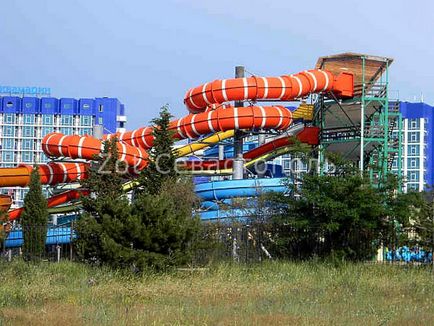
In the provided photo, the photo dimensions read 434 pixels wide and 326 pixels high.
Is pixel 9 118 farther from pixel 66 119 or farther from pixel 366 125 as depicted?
pixel 366 125

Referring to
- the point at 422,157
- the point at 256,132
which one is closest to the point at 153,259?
the point at 256,132

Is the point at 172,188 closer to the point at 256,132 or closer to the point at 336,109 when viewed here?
the point at 256,132

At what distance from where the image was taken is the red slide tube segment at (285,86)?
34.4 metres

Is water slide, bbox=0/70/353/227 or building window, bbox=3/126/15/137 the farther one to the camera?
building window, bbox=3/126/15/137

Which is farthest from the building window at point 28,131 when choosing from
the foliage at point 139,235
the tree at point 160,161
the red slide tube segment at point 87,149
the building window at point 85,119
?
the foliage at point 139,235

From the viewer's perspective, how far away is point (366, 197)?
21547mm

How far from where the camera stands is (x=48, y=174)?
123 feet

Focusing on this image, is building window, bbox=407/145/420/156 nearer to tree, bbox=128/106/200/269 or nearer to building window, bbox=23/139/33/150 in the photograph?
building window, bbox=23/139/33/150

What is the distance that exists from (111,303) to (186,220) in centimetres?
673

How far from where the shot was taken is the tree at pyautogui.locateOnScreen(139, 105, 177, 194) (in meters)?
30.4

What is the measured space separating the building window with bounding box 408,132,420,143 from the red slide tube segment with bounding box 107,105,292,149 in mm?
62852

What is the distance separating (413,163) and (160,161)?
6993 cm

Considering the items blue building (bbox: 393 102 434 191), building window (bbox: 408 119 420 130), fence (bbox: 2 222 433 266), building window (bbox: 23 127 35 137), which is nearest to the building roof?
fence (bbox: 2 222 433 266)

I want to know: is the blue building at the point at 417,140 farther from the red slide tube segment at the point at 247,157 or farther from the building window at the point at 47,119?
the red slide tube segment at the point at 247,157
